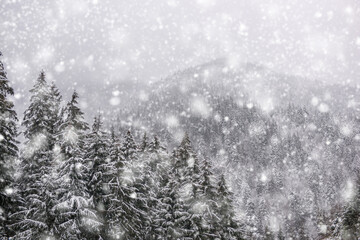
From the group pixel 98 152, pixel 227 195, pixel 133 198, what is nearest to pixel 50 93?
pixel 98 152

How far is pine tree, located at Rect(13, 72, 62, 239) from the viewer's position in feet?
52.6

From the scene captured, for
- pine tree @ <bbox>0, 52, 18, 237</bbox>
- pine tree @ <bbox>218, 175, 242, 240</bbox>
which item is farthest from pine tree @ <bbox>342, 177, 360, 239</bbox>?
pine tree @ <bbox>0, 52, 18, 237</bbox>

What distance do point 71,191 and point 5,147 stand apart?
463 centimetres

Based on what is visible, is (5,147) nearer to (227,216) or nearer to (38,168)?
(38,168)

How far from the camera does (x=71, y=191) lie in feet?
56.0

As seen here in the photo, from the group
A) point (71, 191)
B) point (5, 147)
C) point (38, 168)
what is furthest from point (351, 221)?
point (5, 147)

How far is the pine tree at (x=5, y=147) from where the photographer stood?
550 inches

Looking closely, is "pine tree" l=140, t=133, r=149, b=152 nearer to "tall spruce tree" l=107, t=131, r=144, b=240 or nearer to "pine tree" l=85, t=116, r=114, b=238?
"tall spruce tree" l=107, t=131, r=144, b=240

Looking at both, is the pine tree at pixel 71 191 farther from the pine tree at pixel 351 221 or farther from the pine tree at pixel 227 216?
the pine tree at pixel 351 221

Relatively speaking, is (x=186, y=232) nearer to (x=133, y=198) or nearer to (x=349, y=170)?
(x=133, y=198)

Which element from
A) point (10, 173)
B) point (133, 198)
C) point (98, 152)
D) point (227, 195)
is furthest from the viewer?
point (227, 195)

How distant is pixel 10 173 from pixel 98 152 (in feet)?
20.6

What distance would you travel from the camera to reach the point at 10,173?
46.7 feet

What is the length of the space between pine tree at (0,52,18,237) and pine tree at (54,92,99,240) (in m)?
2.60
